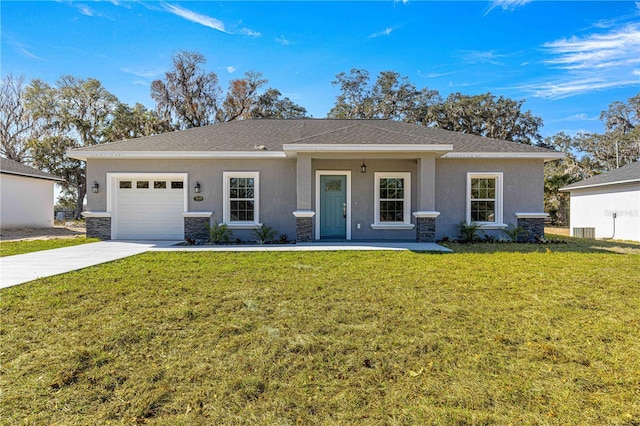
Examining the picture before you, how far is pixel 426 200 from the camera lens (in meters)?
9.69

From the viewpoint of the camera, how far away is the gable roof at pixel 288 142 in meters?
9.18

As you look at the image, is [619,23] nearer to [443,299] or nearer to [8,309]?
[443,299]

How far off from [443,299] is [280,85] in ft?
88.7

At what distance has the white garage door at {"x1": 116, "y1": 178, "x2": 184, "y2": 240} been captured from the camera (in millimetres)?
10852

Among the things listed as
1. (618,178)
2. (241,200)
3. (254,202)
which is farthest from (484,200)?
(618,178)

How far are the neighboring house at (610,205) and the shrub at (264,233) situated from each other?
48.1 ft

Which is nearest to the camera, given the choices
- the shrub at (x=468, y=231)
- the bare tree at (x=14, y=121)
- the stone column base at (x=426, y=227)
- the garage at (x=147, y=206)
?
the stone column base at (x=426, y=227)

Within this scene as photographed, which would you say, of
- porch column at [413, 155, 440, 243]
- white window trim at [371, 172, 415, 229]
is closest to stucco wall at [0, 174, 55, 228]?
white window trim at [371, 172, 415, 229]

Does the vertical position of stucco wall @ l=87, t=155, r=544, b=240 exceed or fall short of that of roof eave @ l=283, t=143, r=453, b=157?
it falls short

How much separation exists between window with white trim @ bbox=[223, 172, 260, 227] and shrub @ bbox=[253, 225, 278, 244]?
34 centimetres

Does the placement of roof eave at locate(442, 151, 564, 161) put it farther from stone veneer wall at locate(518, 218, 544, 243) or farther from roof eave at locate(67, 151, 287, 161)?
roof eave at locate(67, 151, 287, 161)

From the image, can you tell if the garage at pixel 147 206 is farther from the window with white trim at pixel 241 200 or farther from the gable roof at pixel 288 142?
the window with white trim at pixel 241 200

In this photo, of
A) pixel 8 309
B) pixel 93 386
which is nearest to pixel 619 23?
pixel 93 386

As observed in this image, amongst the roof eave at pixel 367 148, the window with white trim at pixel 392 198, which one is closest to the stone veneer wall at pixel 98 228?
the roof eave at pixel 367 148
